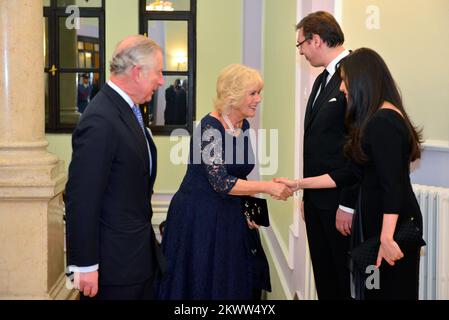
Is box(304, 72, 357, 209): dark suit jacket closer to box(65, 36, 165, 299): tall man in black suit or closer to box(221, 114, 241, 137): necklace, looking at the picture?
box(221, 114, 241, 137): necklace

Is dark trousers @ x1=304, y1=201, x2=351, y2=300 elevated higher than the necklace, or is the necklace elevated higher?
the necklace

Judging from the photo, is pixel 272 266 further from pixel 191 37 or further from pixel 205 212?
pixel 191 37

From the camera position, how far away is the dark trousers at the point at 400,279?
6.69 feet

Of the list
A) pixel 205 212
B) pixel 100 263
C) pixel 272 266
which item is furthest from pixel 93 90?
pixel 100 263

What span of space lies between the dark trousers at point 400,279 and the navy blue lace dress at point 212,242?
91 cm

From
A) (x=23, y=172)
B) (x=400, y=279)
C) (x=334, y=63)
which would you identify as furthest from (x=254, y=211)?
(x=23, y=172)

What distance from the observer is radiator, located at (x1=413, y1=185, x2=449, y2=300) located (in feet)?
9.26

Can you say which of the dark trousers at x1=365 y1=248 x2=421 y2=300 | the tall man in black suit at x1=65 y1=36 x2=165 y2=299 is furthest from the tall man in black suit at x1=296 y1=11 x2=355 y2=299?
the tall man in black suit at x1=65 y1=36 x2=165 y2=299

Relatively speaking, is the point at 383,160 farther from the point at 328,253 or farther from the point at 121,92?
the point at 121,92

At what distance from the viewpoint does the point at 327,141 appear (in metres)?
2.39

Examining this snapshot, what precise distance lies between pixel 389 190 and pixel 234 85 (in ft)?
3.29

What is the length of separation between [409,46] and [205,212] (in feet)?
4.72

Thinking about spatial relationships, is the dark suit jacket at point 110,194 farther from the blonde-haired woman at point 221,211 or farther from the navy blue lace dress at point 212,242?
the navy blue lace dress at point 212,242

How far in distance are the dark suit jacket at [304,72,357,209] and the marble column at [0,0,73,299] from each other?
1420 mm
